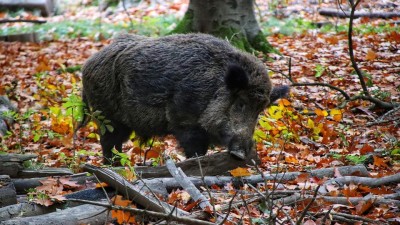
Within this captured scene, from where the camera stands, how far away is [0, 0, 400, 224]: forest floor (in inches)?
248

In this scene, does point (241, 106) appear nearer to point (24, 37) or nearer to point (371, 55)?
point (371, 55)

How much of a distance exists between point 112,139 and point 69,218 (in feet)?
11.8

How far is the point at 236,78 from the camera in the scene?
6551 millimetres

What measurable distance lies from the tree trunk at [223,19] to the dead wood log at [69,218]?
665cm

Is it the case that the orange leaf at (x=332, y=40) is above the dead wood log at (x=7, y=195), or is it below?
below

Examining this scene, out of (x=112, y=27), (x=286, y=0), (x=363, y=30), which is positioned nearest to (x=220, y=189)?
(x=363, y=30)

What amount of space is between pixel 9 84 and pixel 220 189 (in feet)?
24.3

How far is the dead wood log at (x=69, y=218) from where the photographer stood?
158 inches

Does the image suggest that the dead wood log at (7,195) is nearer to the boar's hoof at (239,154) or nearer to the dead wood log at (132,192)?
the dead wood log at (132,192)

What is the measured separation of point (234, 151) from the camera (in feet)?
19.5

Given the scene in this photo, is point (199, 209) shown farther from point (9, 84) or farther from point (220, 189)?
point (9, 84)

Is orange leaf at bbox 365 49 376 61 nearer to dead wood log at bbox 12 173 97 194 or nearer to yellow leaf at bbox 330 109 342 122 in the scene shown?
yellow leaf at bbox 330 109 342 122

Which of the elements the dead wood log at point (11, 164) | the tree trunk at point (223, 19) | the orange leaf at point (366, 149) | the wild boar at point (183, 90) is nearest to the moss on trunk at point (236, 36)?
the tree trunk at point (223, 19)

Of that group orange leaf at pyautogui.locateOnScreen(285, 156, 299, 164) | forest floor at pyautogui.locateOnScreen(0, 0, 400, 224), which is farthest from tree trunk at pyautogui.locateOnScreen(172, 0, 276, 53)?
orange leaf at pyautogui.locateOnScreen(285, 156, 299, 164)
